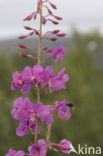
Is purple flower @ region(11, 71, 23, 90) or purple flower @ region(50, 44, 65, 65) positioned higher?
purple flower @ region(50, 44, 65, 65)

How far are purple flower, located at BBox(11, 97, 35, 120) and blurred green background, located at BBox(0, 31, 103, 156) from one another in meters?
20.1

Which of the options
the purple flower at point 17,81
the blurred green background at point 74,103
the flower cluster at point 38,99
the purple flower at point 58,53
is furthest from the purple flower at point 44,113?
the blurred green background at point 74,103

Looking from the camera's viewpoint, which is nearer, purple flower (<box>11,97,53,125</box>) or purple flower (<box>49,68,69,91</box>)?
purple flower (<box>11,97,53,125</box>)

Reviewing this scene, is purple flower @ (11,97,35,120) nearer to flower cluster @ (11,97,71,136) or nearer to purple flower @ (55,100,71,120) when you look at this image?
flower cluster @ (11,97,71,136)

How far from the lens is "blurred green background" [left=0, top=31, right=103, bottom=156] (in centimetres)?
3494

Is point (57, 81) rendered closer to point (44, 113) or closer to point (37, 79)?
point (37, 79)

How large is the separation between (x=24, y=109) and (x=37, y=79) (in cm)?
33

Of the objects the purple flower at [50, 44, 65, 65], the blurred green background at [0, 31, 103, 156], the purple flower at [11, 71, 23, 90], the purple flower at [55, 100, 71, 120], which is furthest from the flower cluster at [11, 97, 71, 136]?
the blurred green background at [0, 31, 103, 156]

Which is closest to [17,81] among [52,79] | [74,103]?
[52,79]

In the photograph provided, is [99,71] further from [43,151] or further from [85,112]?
[43,151]

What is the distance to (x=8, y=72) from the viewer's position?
53.9m

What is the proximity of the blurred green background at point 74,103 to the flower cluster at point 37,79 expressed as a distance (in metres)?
20.1

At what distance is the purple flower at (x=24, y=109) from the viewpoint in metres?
3.93

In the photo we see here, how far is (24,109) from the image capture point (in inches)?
156
